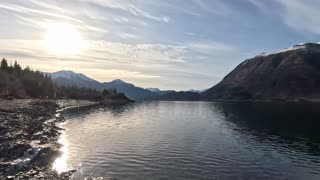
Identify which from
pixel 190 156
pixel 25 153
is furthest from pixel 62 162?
pixel 190 156

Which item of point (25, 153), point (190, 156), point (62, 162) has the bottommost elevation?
point (62, 162)

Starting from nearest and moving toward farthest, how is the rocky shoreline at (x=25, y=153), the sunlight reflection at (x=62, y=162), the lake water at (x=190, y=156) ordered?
the rocky shoreline at (x=25, y=153) → the lake water at (x=190, y=156) → the sunlight reflection at (x=62, y=162)

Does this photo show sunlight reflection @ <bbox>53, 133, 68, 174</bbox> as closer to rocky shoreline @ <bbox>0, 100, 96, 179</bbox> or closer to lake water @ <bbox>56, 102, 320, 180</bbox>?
lake water @ <bbox>56, 102, 320, 180</bbox>

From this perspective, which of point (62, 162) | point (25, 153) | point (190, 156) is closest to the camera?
point (25, 153)

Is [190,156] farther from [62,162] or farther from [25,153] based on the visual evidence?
[25,153]

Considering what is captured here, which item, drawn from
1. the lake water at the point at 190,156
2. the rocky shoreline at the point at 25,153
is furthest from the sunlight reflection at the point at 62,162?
the rocky shoreline at the point at 25,153

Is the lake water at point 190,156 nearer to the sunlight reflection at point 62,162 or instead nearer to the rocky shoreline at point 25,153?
the sunlight reflection at point 62,162

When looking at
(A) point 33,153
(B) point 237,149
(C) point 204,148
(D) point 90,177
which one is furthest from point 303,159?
(A) point 33,153

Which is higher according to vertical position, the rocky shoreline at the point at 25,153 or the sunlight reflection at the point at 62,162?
the rocky shoreline at the point at 25,153

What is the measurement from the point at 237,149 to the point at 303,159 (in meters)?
12.3

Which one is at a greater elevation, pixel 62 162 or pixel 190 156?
pixel 190 156

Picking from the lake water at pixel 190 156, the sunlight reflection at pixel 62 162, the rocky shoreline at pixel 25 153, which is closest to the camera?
the rocky shoreline at pixel 25 153

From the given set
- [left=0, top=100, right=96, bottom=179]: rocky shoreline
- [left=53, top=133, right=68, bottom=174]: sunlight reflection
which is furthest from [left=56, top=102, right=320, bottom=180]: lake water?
[left=0, top=100, right=96, bottom=179]: rocky shoreline

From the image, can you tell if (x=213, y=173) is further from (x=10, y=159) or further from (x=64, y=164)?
(x=10, y=159)
